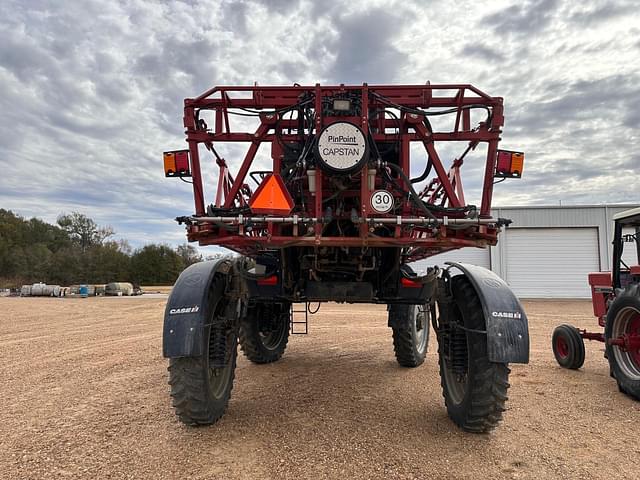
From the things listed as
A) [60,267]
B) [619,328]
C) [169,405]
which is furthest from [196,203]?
[60,267]

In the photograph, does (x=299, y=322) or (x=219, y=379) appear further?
(x=299, y=322)

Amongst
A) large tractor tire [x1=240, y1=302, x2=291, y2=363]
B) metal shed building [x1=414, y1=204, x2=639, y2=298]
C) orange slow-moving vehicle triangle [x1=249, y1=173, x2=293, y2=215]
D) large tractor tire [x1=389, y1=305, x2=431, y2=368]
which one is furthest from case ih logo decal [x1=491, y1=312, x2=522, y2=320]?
metal shed building [x1=414, y1=204, x2=639, y2=298]

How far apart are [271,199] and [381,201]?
81 centimetres

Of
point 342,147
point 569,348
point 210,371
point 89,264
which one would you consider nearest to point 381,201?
point 342,147

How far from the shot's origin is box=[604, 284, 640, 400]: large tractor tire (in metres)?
4.87

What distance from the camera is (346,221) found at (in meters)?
3.78

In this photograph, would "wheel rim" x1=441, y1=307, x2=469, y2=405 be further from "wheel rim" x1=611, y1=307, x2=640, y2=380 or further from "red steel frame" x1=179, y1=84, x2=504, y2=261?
"wheel rim" x1=611, y1=307, x2=640, y2=380

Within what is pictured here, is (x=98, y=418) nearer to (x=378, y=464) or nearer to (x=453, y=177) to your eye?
(x=378, y=464)

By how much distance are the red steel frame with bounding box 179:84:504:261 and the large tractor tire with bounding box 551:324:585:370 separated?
341cm

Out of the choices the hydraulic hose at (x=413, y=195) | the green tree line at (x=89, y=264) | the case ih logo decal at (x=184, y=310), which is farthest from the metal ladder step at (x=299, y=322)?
the green tree line at (x=89, y=264)

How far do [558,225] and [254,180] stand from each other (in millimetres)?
18821

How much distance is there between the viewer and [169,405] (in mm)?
4484

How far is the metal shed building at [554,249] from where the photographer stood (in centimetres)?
1962

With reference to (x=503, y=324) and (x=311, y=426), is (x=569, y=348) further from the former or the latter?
(x=311, y=426)
